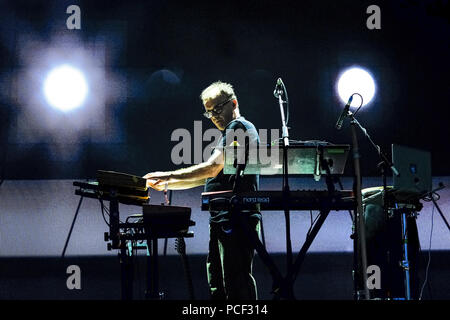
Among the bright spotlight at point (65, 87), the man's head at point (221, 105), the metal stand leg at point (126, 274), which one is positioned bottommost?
the metal stand leg at point (126, 274)

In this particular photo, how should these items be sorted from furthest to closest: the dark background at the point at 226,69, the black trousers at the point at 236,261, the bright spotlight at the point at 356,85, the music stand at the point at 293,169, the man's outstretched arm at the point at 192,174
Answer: the bright spotlight at the point at 356,85, the dark background at the point at 226,69, the man's outstretched arm at the point at 192,174, the black trousers at the point at 236,261, the music stand at the point at 293,169

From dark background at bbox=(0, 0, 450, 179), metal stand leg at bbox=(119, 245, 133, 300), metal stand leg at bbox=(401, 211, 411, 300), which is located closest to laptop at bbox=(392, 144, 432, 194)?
metal stand leg at bbox=(401, 211, 411, 300)

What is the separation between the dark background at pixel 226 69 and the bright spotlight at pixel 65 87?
0.15m

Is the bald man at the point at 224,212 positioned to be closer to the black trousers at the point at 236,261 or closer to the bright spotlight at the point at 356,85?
the black trousers at the point at 236,261

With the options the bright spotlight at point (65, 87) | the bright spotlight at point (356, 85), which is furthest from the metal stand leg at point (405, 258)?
the bright spotlight at point (65, 87)

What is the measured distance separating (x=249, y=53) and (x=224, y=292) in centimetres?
277

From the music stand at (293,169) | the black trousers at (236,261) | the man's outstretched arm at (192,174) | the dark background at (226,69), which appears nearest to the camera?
the music stand at (293,169)

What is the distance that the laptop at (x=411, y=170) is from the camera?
157 inches

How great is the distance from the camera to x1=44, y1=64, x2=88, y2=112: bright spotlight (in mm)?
5566

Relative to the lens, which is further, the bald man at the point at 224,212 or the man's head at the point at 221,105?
the man's head at the point at 221,105

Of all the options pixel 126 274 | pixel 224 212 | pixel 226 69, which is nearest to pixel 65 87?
pixel 226 69

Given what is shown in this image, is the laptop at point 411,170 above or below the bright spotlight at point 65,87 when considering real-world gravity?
below

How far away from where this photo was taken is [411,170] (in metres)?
4.05

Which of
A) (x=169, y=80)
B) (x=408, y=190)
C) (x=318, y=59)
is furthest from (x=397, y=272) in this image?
(x=169, y=80)
